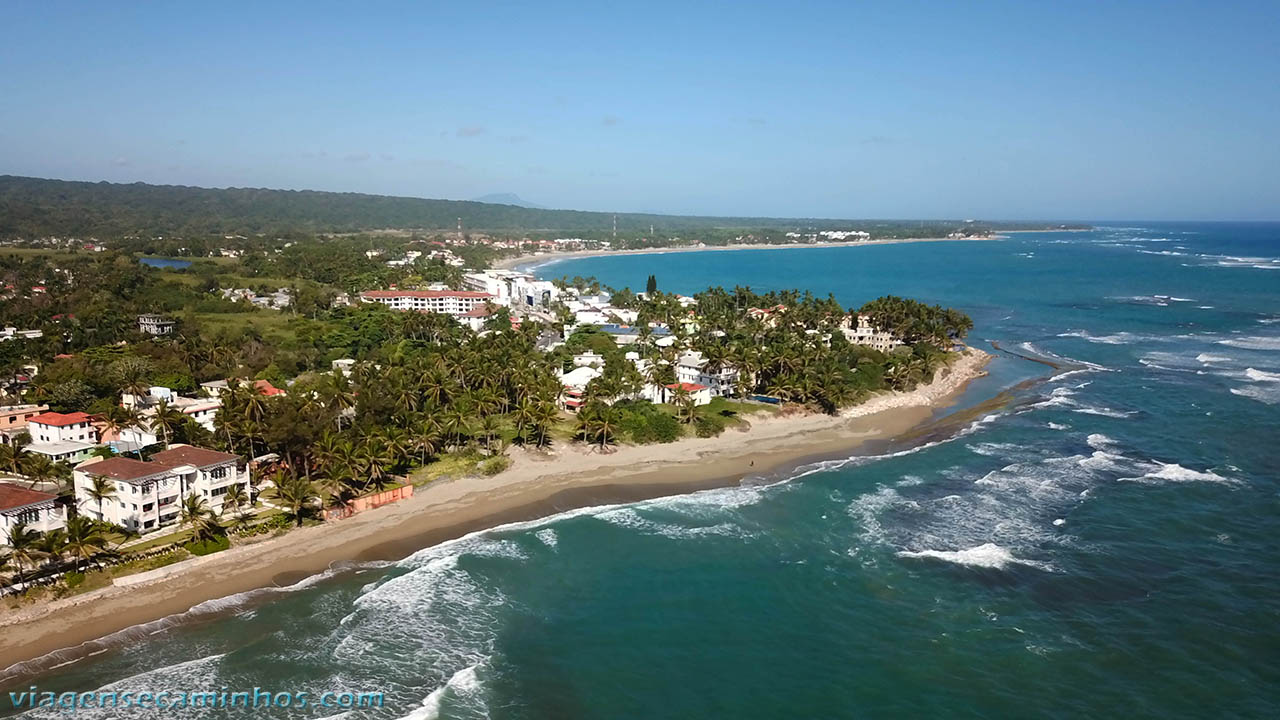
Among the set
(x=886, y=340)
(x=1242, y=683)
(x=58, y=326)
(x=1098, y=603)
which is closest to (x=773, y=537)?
(x=1098, y=603)

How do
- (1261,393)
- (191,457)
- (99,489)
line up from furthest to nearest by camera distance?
(1261,393), (191,457), (99,489)

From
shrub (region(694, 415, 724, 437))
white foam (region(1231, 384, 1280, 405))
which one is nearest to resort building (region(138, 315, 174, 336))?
shrub (region(694, 415, 724, 437))

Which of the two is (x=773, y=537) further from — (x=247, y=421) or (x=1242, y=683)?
(x=247, y=421)

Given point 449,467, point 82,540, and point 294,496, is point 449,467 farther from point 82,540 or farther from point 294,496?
point 82,540

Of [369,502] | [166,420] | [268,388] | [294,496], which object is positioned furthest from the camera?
[268,388]

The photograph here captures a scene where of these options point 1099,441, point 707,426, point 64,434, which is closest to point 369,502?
point 64,434

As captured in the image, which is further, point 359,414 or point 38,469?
point 359,414

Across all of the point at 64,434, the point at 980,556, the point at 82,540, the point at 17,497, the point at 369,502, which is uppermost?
the point at 17,497

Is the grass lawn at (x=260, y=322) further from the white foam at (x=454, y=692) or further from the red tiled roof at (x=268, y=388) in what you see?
the white foam at (x=454, y=692)
